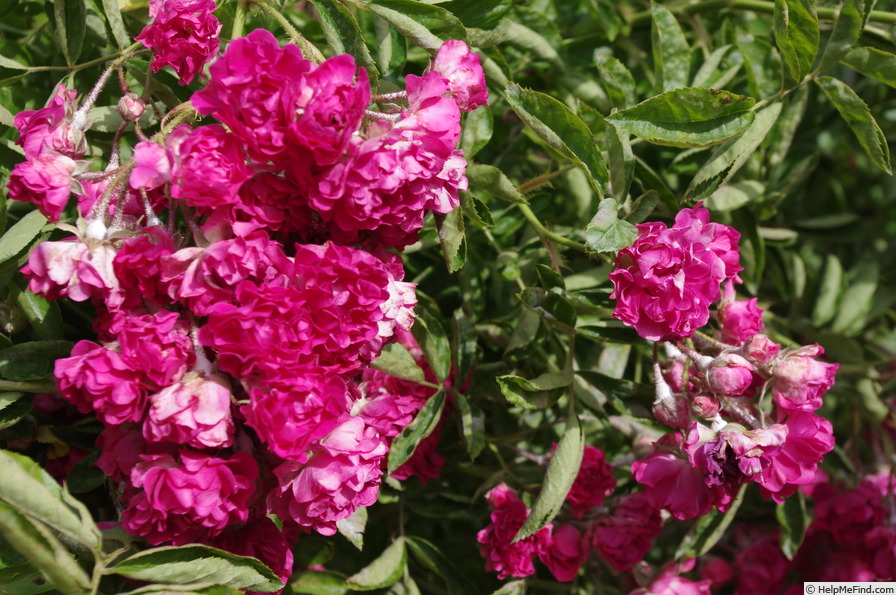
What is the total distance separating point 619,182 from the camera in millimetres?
1131

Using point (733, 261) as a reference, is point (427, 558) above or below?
below

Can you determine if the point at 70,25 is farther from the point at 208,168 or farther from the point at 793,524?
the point at 793,524

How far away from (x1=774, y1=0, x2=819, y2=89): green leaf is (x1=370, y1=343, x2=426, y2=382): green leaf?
2.46ft

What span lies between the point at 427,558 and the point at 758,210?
3.05 feet

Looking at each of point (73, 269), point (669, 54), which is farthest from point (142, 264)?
point (669, 54)

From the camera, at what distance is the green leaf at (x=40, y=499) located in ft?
2.72

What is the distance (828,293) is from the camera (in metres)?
1.77

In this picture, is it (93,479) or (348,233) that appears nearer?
(348,233)

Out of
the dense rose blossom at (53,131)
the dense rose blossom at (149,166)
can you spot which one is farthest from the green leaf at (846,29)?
the dense rose blossom at (53,131)

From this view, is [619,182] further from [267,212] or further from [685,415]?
[267,212]

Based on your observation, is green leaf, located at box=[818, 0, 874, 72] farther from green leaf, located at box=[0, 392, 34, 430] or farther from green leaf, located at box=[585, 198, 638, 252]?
green leaf, located at box=[0, 392, 34, 430]

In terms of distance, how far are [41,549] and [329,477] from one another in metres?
0.31

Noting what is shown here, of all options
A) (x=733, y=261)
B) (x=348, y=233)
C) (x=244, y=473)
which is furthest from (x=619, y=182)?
(x=244, y=473)

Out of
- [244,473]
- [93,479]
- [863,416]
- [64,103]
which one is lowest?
[863,416]
